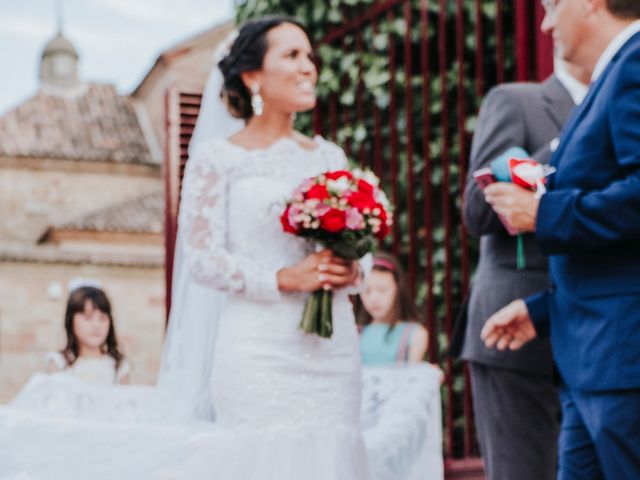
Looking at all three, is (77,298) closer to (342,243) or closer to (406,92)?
(406,92)

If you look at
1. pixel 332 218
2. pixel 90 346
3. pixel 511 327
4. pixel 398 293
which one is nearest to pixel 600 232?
pixel 511 327

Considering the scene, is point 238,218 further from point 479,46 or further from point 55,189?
point 55,189

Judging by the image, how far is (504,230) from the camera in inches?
136

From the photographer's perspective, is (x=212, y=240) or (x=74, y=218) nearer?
(x=212, y=240)

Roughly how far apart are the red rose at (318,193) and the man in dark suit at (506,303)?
0.43 m

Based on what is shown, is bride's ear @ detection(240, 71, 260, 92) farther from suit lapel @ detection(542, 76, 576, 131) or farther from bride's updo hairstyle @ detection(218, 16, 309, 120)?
suit lapel @ detection(542, 76, 576, 131)

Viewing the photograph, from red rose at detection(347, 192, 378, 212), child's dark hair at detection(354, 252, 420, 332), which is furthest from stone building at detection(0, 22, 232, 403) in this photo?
red rose at detection(347, 192, 378, 212)

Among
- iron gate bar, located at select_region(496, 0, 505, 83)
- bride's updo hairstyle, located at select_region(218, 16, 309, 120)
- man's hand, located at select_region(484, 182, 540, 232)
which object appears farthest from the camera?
iron gate bar, located at select_region(496, 0, 505, 83)

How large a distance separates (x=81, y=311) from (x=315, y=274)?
3.36 meters

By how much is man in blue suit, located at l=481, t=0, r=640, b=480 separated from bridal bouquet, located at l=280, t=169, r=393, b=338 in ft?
2.41

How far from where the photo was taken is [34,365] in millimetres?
24984

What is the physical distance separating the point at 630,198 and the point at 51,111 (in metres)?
33.9

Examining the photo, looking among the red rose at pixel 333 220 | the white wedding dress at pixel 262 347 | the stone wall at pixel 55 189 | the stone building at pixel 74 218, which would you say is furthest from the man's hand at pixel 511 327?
the stone wall at pixel 55 189

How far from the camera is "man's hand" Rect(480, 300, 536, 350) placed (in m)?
2.99
